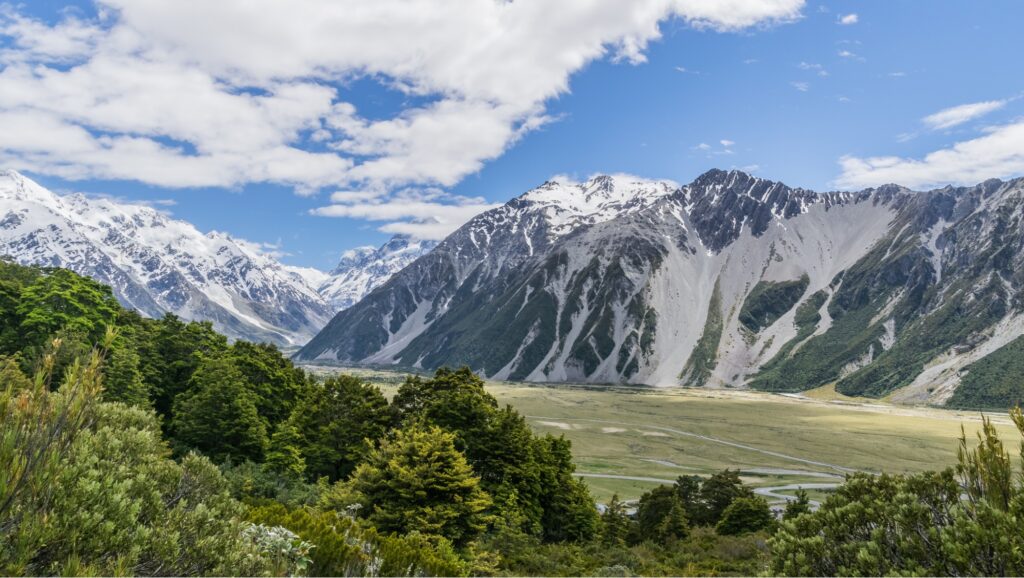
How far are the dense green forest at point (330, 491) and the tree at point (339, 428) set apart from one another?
0.14 metres

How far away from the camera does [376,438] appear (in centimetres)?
4297

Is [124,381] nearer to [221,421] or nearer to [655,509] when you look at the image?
[221,421]

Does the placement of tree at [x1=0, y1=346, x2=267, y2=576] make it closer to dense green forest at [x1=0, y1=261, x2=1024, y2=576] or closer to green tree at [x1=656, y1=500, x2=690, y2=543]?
dense green forest at [x1=0, y1=261, x2=1024, y2=576]

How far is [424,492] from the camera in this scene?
94.5 feet

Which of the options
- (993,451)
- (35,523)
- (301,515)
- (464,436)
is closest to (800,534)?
(993,451)

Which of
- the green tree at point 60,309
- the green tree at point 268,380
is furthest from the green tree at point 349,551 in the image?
the green tree at point 268,380

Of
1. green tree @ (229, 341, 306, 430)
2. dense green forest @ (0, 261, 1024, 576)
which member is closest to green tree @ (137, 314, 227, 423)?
dense green forest @ (0, 261, 1024, 576)

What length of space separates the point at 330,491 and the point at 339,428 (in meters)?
10.4

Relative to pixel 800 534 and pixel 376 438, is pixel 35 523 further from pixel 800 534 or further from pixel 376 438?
pixel 376 438

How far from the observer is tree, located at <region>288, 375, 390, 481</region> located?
43.8 metres

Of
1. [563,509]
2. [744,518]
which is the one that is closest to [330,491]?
[563,509]

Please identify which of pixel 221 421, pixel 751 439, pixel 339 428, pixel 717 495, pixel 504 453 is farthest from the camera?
pixel 751 439

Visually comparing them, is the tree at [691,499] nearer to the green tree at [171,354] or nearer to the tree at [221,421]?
the tree at [221,421]

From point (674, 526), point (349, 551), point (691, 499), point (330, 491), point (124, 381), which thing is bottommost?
point (691, 499)
